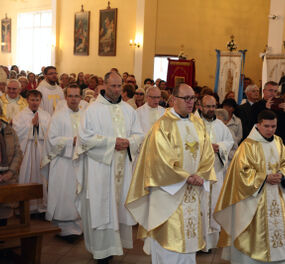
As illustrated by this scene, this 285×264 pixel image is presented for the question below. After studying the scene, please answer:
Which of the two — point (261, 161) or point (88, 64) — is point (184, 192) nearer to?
point (261, 161)

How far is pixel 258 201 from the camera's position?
559cm

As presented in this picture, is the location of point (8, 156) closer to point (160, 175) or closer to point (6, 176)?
point (6, 176)

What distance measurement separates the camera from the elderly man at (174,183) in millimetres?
4887

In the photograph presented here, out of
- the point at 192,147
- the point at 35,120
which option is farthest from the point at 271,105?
the point at 35,120

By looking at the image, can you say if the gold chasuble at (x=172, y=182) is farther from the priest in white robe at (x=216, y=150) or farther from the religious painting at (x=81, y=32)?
the religious painting at (x=81, y=32)

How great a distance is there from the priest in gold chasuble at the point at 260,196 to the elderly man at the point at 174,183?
64 centimetres

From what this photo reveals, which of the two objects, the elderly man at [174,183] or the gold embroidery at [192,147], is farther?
the gold embroidery at [192,147]

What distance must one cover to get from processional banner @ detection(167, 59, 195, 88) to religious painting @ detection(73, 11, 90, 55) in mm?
7605

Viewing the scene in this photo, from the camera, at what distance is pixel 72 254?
6.30 meters

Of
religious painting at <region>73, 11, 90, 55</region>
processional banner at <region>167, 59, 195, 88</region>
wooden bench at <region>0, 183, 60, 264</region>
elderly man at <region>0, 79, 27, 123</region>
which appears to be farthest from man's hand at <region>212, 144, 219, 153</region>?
religious painting at <region>73, 11, 90, 55</region>

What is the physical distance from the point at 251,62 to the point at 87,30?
24.1 feet

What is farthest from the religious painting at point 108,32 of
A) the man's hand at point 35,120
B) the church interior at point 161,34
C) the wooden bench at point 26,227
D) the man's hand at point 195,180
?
the man's hand at point 195,180

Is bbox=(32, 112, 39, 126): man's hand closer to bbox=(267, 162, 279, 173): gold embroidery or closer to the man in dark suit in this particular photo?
the man in dark suit

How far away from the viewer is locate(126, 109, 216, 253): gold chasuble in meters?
4.89
